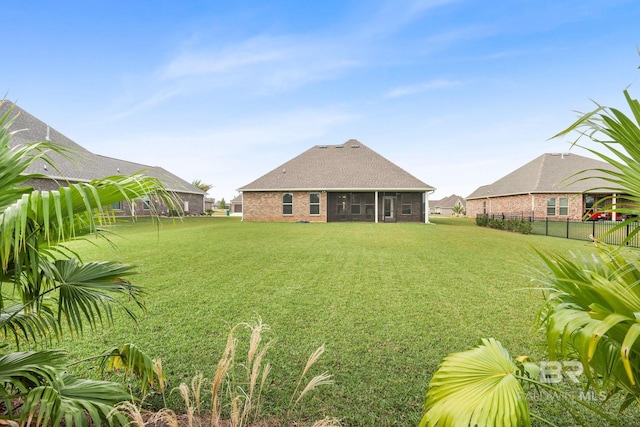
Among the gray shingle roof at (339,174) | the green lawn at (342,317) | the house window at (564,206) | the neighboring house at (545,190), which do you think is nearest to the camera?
the green lawn at (342,317)

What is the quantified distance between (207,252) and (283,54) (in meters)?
13.7

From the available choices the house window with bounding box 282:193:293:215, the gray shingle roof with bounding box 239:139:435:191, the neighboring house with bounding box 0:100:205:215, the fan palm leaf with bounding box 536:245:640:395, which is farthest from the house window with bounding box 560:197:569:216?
the fan palm leaf with bounding box 536:245:640:395

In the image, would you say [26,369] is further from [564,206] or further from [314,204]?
[564,206]

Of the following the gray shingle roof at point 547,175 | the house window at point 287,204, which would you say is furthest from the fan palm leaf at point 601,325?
the gray shingle roof at point 547,175

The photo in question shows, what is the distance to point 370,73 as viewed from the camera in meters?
21.0

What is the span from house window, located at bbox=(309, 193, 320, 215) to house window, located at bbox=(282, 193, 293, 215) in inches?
66.8

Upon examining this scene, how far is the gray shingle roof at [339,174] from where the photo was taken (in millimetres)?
24891

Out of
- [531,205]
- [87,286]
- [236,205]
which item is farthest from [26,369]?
[236,205]

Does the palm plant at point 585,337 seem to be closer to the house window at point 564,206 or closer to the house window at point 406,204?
the house window at point 406,204

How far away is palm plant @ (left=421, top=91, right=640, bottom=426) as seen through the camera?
1206 millimetres

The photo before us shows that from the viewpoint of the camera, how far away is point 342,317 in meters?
4.76

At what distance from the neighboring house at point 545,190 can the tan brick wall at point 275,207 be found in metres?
19.5

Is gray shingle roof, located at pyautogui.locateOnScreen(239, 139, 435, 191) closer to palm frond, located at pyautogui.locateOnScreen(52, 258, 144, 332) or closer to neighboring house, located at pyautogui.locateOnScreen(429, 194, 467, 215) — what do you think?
palm frond, located at pyautogui.locateOnScreen(52, 258, 144, 332)

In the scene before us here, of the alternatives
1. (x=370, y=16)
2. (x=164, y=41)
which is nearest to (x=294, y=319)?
(x=370, y=16)
